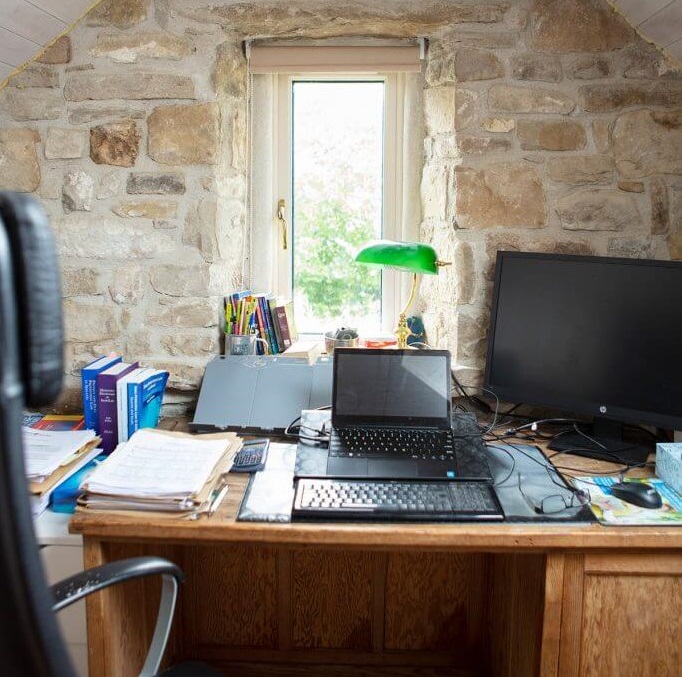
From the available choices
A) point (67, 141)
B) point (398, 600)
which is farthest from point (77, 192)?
point (398, 600)

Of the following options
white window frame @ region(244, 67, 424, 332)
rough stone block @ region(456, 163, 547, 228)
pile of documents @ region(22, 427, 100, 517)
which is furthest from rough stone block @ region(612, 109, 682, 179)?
pile of documents @ region(22, 427, 100, 517)

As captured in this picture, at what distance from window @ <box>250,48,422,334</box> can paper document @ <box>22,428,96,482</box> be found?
873mm

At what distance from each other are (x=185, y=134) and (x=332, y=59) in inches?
21.2

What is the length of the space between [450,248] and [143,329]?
0.97 metres

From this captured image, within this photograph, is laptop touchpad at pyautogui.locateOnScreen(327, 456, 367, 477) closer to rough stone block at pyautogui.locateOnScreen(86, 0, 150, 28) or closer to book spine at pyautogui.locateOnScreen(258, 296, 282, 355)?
book spine at pyautogui.locateOnScreen(258, 296, 282, 355)

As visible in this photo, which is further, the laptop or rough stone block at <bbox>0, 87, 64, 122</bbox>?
rough stone block at <bbox>0, 87, 64, 122</bbox>

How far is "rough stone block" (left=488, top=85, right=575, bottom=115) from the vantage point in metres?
2.01

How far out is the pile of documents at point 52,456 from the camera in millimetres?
1587

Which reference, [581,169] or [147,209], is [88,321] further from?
[581,169]

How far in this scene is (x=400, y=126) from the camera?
2.38m

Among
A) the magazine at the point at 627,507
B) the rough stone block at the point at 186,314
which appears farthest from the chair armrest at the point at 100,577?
the rough stone block at the point at 186,314

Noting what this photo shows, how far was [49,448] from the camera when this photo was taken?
1.72m

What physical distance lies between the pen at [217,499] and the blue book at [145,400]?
1.36ft

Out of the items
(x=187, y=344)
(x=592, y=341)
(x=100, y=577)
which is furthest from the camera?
(x=187, y=344)
